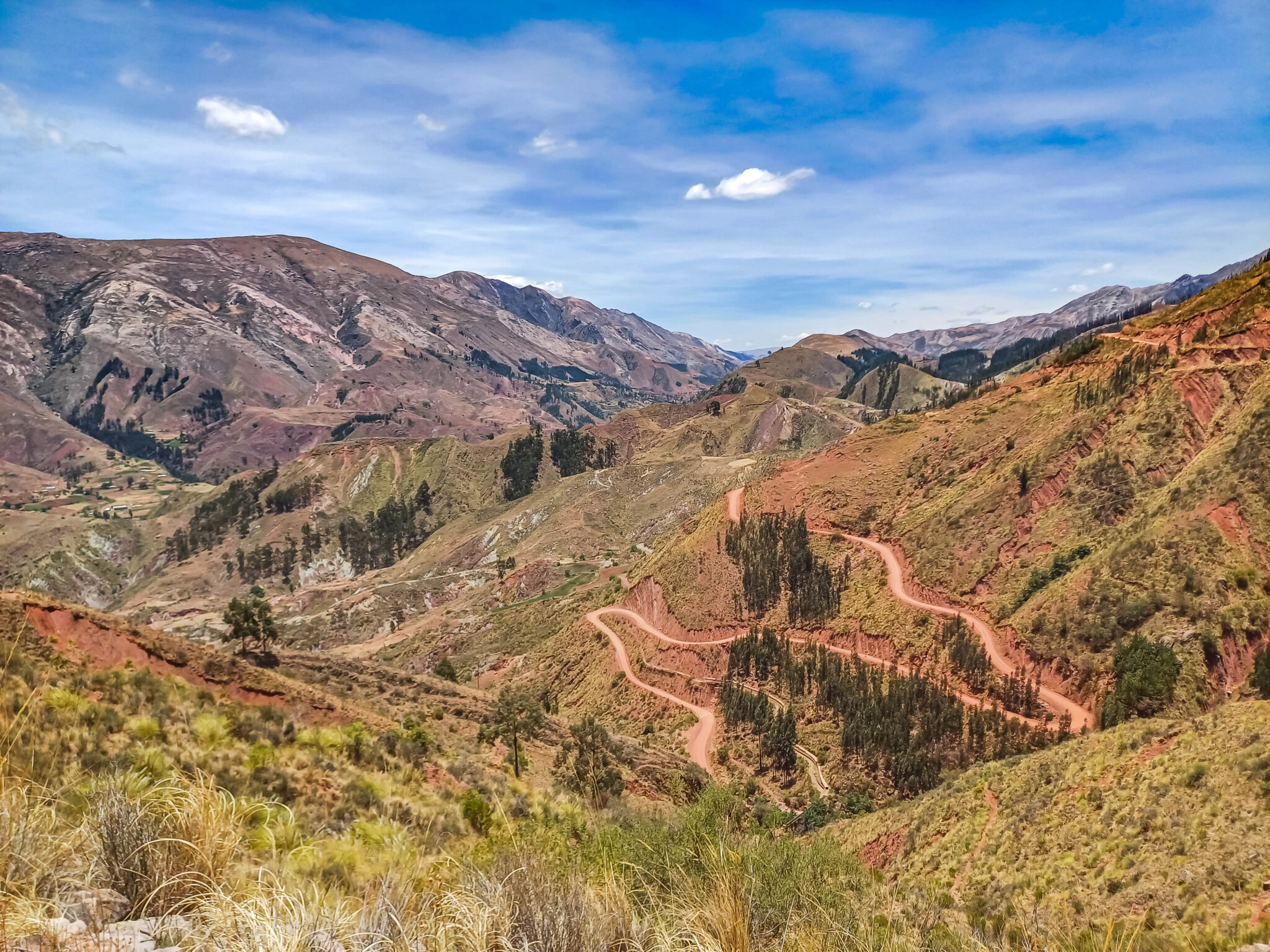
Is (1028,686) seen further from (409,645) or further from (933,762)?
(409,645)

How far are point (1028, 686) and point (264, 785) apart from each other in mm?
34450

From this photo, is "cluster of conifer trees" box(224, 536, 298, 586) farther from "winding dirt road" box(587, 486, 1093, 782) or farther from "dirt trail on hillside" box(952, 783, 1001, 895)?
"dirt trail on hillside" box(952, 783, 1001, 895)

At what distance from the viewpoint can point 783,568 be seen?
5262cm

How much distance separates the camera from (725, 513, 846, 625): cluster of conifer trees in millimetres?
48469

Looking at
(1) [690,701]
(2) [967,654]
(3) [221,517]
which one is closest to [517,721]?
(1) [690,701]

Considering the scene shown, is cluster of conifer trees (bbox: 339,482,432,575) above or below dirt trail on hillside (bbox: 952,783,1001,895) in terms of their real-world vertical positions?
below

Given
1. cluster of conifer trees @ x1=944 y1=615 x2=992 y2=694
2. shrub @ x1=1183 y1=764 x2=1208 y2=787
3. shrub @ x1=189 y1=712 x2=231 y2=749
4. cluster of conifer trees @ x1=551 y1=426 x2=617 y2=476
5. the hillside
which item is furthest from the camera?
cluster of conifer trees @ x1=551 y1=426 x2=617 y2=476

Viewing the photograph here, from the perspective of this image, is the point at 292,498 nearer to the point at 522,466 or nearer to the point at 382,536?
the point at 382,536

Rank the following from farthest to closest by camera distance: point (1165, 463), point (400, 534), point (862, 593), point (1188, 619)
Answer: point (400, 534) → point (862, 593) → point (1165, 463) → point (1188, 619)

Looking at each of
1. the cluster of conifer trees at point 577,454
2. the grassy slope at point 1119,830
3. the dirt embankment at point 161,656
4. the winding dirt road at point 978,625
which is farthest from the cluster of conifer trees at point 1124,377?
the cluster of conifer trees at point 577,454

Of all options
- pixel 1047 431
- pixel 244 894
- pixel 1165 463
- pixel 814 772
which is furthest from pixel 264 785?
pixel 1047 431

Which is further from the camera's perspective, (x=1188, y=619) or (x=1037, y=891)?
(x=1188, y=619)

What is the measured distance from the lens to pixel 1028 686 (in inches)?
1299

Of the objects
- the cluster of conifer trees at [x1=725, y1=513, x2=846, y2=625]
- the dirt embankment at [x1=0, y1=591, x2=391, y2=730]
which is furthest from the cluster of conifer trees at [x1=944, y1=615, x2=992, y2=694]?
the dirt embankment at [x1=0, y1=591, x2=391, y2=730]
